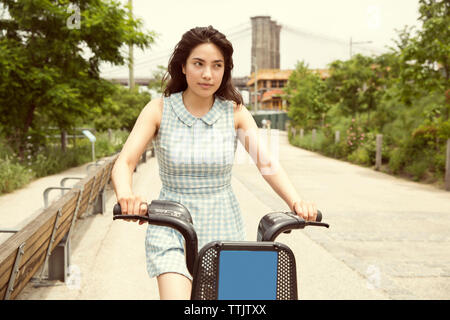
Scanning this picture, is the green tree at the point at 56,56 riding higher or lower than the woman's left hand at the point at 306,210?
higher

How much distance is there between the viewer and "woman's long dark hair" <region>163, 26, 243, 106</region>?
206cm

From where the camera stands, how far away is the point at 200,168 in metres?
2.00

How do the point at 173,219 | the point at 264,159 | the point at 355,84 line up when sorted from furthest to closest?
the point at 355,84 < the point at 264,159 < the point at 173,219

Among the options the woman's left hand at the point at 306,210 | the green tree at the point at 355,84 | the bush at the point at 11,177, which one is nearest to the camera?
the woman's left hand at the point at 306,210

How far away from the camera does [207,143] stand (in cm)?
202

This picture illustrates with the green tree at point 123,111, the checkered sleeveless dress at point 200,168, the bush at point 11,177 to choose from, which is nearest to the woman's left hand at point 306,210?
the checkered sleeveless dress at point 200,168

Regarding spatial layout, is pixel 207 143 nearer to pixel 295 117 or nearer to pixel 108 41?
pixel 108 41

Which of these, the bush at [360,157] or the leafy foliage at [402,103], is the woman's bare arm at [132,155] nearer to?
the leafy foliage at [402,103]

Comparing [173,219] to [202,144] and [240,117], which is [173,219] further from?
[240,117]

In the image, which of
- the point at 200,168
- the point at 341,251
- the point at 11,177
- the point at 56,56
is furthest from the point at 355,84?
the point at 200,168

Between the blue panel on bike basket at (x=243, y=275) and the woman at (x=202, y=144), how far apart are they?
0.48 m

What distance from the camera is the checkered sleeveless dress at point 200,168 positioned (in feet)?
6.56

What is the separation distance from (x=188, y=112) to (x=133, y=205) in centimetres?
55

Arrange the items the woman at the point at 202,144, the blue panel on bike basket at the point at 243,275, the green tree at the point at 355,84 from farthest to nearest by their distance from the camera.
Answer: the green tree at the point at 355,84 → the woman at the point at 202,144 → the blue panel on bike basket at the point at 243,275
